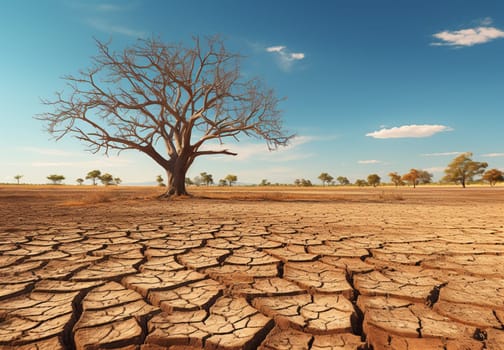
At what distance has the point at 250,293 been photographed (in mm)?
1765

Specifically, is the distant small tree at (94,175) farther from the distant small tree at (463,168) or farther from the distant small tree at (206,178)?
the distant small tree at (463,168)

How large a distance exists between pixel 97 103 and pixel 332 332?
41.1 ft

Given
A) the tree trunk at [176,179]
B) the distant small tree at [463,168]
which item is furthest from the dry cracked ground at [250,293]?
the distant small tree at [463,168]

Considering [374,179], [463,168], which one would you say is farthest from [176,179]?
[374,179]

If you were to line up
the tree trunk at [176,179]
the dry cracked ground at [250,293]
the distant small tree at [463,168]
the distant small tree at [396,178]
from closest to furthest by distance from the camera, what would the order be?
the dry cracked ground at [250,293], the tree trunk at [176,179], the distant small tree at [463,168], the distant small tree at [396,178]

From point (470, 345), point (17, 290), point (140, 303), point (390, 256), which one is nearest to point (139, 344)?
point (140, 303)

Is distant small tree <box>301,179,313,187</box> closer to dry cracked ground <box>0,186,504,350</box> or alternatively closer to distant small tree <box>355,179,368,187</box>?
distant small tree <box>355,179,368,187</box>

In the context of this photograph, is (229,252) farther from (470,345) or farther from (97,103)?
(97,103)

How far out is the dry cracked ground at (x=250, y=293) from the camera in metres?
1.29

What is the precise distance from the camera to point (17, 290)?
1799 millimetres

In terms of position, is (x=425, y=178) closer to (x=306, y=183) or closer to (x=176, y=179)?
(x=306, y=183)

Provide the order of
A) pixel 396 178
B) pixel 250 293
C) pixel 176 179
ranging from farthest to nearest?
1. pixel 396 178
2. pixel 176 179
3. pixel 250 293

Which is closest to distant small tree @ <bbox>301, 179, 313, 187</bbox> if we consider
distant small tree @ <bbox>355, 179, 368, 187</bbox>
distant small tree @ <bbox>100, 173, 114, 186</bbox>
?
distant small tree @ <bbox>355, 179, 368, 187</bbox>

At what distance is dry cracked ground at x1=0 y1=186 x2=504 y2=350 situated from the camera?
4.22 feet
